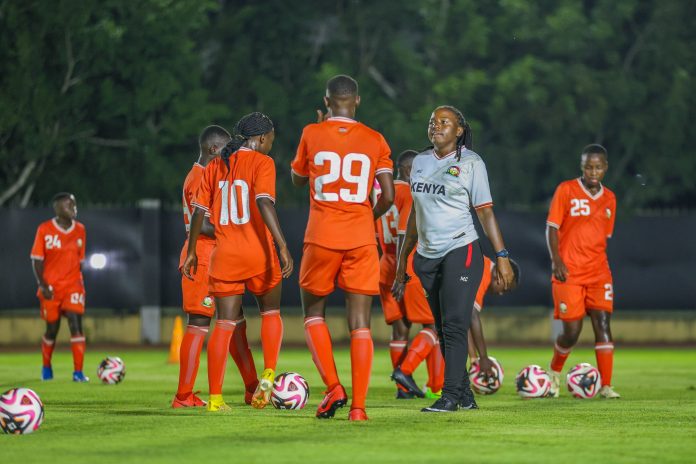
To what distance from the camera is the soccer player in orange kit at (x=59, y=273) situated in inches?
651

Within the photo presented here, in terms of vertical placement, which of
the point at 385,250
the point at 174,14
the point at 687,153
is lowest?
the point at 385,250

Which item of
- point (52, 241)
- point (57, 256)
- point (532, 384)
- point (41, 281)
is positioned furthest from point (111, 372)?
point (532, 384)

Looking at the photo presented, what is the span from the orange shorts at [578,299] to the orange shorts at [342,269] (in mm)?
3839

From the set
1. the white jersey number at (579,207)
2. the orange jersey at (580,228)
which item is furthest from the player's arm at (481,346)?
the white jersey number at (579,207)

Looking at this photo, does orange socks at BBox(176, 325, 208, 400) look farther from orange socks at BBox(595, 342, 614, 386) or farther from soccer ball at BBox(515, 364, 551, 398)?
orange socks at BBox(595, 342, 614, 386)

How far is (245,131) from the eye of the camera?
1088 cm

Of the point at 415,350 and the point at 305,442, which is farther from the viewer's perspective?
the point at 415,350

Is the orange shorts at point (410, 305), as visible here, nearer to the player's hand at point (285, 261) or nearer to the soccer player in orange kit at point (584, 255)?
the soccer player in orange kit at point (584, 255)

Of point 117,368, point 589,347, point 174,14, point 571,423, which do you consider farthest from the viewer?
point 174,14

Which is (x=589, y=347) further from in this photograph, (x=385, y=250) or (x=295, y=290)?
(x=385, y=250)

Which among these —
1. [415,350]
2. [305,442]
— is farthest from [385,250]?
[305,442]

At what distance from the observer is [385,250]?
13.3m

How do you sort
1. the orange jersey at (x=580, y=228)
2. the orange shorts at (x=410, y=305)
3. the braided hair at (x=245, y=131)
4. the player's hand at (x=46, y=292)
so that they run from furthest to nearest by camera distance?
the player's hand at (x=46, y=292), the orange jersey at (x=580, y=228), the orange shorts at (x=410, y=305), the braided hair at (x=245, y=131)

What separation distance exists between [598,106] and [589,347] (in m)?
16.4
